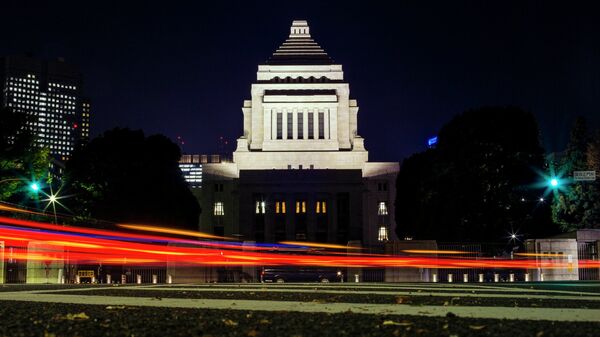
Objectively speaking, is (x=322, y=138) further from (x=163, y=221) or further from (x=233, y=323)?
(x=233, y=323)

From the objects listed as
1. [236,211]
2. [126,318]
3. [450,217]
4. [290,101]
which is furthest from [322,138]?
[126,318]

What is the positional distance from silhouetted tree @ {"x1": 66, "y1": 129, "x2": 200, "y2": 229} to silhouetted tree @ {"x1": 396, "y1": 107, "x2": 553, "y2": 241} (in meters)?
25.3

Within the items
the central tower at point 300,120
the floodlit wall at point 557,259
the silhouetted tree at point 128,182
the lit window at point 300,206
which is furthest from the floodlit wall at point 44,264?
the central tower at point 300,120

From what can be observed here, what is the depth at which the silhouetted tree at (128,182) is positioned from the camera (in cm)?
7062

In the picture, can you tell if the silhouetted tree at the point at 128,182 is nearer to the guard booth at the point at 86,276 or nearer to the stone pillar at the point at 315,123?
the guard booth at the point at 86,276

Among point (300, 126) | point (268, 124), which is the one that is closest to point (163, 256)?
point (268, 124)

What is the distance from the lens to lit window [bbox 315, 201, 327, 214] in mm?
105750

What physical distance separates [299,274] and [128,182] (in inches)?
1259

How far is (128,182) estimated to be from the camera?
71312 mm

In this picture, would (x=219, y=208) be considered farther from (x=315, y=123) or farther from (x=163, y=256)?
(x=163, y=256)

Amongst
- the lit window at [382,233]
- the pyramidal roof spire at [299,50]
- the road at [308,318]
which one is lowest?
the road at [308,318]

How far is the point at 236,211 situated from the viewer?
360 feet

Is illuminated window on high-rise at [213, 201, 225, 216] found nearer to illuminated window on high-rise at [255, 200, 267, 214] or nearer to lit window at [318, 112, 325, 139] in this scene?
illuminated window on high-rise at [255, 200, 267, 214]

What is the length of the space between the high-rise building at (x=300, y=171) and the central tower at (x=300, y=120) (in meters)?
0.16
